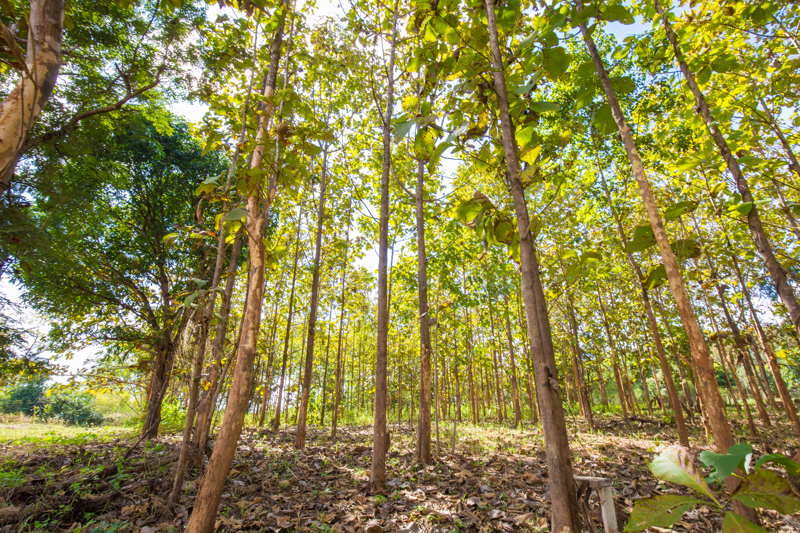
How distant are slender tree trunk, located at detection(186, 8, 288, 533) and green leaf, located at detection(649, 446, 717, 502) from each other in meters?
2.04

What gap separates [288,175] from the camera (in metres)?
2.06

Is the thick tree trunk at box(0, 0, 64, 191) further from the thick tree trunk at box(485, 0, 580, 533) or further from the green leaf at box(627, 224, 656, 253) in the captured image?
the green leaf at box(627, 224, 656, 253)

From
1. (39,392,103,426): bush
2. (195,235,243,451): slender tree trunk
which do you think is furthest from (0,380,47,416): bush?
(195,235,243,451): slender tree trunk

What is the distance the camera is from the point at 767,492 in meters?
0.62

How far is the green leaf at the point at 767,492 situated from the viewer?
0.59 meters

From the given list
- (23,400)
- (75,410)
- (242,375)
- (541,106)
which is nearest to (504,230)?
(541,106)

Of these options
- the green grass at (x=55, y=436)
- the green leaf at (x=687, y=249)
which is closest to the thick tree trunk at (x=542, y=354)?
the green leaf at (x=687, y=249)

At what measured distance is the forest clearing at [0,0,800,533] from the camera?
1437 millimetres

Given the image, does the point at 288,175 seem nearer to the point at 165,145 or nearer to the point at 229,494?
the point at 229,494

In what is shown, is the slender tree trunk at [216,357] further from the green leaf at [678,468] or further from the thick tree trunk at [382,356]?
the green leaf at [678,468]

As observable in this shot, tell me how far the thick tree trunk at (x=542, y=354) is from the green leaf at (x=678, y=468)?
1.15ft

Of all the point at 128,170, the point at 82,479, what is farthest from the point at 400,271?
the point at 128,170

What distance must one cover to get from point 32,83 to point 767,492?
3.52 metres

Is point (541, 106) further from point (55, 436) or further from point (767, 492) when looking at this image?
point (55, 436)
